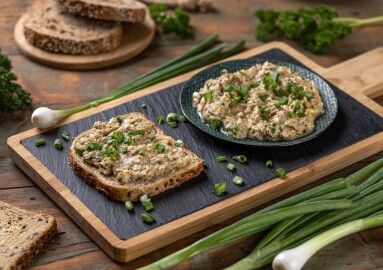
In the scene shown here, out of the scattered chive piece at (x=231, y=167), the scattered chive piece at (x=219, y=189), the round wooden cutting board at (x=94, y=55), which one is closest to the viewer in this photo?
the scattered chive piece at (x=219, y=189)

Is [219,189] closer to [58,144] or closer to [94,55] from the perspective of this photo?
[58,144]

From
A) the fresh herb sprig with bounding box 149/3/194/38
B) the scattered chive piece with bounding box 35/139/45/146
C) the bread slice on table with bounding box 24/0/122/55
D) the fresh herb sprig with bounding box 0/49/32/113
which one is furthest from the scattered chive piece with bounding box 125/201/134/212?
the fresh herb sprig with bounding box 149/3/194/38

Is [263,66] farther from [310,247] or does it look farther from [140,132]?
[310,247]

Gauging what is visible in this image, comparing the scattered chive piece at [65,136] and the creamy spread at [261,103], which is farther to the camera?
the scattered chive piece at [65,136]

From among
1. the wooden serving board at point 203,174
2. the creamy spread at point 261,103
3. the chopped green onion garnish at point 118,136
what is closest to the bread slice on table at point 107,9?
the wooden serving board at point 203,174

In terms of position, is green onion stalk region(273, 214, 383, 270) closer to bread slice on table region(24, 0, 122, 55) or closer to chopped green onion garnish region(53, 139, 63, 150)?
chopped green onion garnish region(53, 139, 63, 150)

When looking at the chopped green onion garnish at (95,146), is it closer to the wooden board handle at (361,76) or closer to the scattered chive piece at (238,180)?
the scattered chive piece at (238,180)
